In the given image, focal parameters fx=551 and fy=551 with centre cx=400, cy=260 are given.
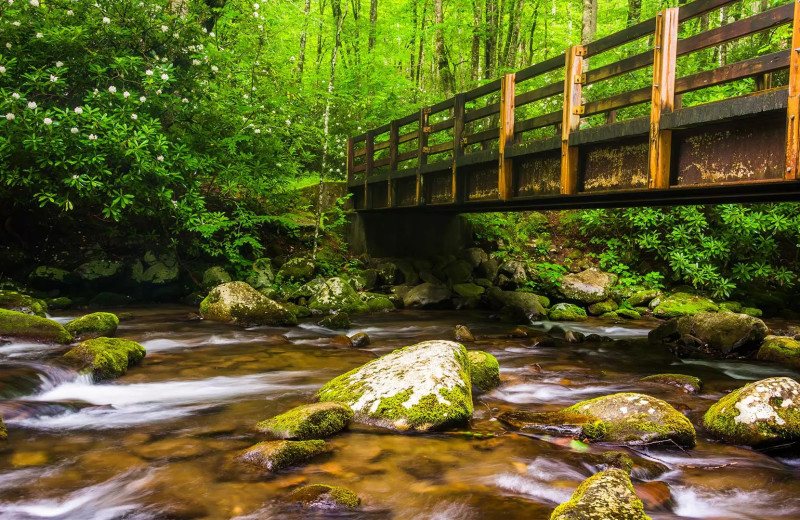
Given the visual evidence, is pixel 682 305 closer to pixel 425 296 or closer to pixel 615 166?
pixel 425 296

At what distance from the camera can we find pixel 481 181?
10305 millimetres

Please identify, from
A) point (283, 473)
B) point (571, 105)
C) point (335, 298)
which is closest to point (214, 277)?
point (335, 298)

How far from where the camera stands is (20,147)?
9086 mm

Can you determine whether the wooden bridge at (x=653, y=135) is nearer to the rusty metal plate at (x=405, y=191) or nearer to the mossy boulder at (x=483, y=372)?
the rusty metal plate at (x=405, y=191)

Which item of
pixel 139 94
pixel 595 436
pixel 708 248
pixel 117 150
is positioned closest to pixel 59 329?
pixel 117 150

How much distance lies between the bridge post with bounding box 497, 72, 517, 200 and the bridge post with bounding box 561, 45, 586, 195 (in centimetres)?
108

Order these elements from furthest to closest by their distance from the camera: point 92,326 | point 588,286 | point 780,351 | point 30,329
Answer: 1. point 588,286
2. point 780,351
3. point 92,326
4. point 30,329

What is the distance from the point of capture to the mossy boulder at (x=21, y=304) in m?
9.25

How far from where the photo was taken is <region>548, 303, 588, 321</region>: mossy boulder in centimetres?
1260

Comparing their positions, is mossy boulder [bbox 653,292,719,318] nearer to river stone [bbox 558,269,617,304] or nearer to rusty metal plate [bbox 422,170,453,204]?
river stone [bbox 558,269,617,304]

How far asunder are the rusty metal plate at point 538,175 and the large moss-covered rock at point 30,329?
719 centimetres

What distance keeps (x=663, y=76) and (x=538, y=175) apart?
2.74 metres

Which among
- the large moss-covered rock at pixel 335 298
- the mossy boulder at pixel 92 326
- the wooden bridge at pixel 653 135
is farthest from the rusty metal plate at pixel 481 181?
the mossy boulder at pixel 92 326

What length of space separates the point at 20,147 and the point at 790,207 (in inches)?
637
